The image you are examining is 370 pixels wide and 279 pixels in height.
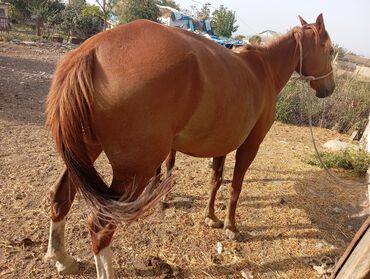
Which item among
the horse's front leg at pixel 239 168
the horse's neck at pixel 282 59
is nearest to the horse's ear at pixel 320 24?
the horse's neck at pixel 282 59

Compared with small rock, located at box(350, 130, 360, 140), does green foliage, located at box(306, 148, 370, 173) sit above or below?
above

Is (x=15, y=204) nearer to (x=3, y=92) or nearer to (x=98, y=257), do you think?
(x=98, y=257)

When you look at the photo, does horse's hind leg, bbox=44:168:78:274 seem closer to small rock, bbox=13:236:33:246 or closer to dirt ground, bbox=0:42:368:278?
dirt ground, bbox=0:42:368:278

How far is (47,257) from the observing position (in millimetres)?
2428

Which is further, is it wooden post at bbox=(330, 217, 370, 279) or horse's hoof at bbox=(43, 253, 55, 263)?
horse's hoof at bbox=(43, 253, 55, 263)

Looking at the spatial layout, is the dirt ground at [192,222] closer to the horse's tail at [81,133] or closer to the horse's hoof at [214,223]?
the horse's hoof at [214,223]

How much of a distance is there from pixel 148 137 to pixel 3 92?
5818mm

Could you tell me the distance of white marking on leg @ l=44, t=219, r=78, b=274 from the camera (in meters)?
2.35

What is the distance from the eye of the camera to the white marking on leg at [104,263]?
2111mm

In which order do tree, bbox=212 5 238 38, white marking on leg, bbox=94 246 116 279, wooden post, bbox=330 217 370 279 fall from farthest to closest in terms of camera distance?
tree, bbox=212 5 238 38 < white marking on leg, bbox=94 246 116 279 < wooden post, bbox=330 217 370 279

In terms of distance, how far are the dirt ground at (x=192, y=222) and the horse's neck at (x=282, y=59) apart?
1.52 metres

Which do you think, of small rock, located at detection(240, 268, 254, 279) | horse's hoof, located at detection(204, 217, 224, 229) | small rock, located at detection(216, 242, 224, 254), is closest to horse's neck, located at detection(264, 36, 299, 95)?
horse's hoof, located at detection(204, 217, 224, 229)

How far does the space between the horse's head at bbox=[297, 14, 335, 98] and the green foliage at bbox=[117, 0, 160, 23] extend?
25.2m

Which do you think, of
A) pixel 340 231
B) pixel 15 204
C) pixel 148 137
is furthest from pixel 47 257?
pixel 340 231
